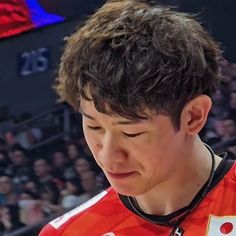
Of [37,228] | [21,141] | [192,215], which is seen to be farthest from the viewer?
[21,141]

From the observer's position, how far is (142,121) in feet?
3.16

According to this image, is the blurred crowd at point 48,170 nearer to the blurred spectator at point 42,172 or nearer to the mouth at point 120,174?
the blurred spectator at point 42,172

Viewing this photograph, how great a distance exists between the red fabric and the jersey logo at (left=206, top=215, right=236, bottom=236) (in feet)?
9.91

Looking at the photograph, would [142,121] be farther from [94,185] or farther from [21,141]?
[21,141]

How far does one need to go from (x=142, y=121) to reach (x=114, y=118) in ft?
0.12

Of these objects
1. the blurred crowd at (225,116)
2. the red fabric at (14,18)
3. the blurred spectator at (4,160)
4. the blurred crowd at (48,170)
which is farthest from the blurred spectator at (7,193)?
the blurred crowd at (225,116)

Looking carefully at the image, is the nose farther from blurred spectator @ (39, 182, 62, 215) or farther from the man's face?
blurred spectator @ (39, 182, 62, 215)

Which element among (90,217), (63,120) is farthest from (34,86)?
(90,217)

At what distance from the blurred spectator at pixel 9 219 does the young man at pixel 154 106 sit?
112 inches

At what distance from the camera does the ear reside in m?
0.99

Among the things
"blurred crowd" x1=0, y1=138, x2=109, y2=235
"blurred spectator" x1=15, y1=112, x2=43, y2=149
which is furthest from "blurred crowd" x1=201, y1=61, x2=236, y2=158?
"blurred spectator" x1=15, y1=112, x2=43, y2=149

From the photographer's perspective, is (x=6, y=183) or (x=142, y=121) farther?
(x=6, y=183)

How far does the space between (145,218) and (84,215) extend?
0.32 ft

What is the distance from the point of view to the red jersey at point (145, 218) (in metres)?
1.05
